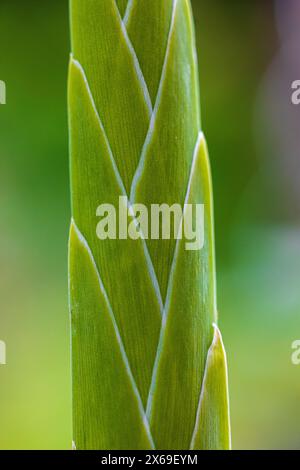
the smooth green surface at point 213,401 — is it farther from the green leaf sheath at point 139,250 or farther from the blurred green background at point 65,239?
the blurred green background at point 65,239

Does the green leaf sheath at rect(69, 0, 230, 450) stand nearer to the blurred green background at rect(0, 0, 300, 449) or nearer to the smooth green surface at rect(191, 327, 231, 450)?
the smooth green surface at rect(191, 327, 231, 450)

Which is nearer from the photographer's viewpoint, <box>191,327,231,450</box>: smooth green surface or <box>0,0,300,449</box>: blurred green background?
<box>191,327,231,450</box>: smooth green surface

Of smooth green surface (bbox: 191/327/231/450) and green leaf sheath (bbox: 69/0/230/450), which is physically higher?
green leaf sheath (bbox: 69/0/230/450)

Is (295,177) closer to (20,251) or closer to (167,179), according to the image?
(20,251)

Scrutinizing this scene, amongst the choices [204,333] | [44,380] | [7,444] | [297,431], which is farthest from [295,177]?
Result: [204,333]

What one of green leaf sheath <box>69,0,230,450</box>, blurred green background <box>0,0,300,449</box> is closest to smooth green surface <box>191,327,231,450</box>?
green leaf sheath <box>69,0,230,450</box>

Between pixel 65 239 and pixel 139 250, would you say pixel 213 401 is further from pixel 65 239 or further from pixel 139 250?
pixel 65 239
